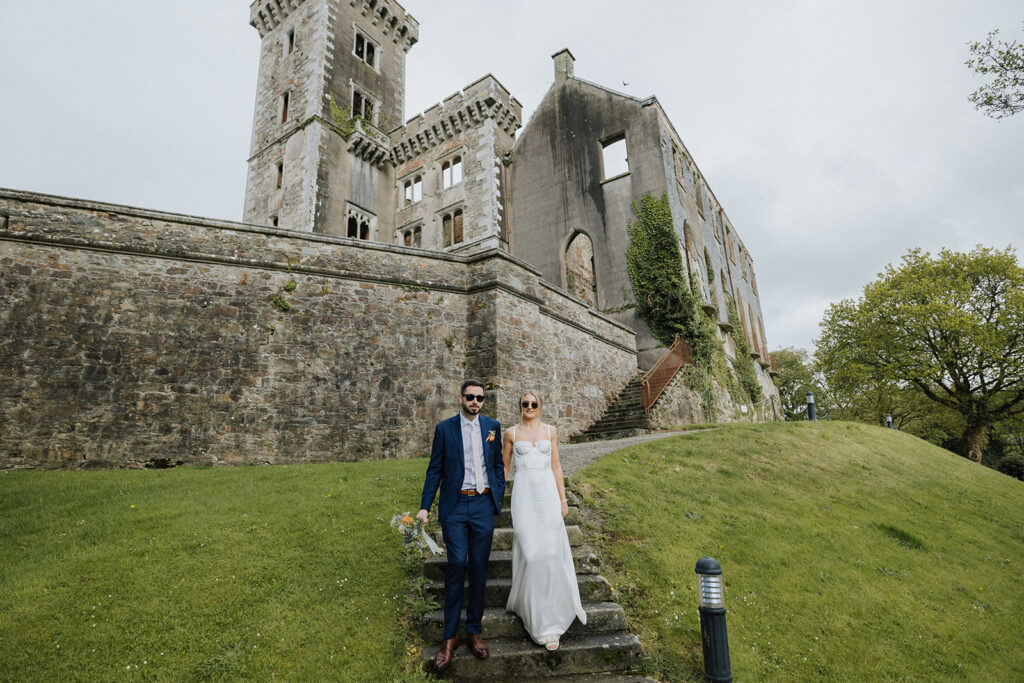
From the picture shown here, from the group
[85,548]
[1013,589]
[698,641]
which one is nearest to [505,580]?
[698,641]

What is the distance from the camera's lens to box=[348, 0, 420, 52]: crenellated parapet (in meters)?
29.5

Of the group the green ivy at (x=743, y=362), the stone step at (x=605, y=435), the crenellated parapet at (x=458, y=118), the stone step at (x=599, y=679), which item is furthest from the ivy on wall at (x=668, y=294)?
the stone step at (x=599, y=679)

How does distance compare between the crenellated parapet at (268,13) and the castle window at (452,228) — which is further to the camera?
the crenellated parapet at (268,13)

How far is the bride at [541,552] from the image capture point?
14.1 feet

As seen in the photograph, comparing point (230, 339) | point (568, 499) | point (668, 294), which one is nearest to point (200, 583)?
point (568, 499)

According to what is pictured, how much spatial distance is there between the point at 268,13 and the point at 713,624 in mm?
37087

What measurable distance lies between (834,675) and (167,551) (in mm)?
6753

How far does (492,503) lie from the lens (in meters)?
4.38

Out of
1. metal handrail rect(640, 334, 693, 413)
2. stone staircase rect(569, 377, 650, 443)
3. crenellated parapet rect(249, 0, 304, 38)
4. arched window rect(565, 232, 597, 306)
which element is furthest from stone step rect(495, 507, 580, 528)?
crenellated parapet rect(249, 0, 304, 38)

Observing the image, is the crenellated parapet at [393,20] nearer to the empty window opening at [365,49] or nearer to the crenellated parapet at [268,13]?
the empty window opening at [365,49]

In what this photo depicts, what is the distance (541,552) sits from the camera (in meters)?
4.33

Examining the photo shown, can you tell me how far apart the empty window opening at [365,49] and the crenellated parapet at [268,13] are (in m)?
3.55

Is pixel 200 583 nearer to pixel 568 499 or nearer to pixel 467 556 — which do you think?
pixel 467 556

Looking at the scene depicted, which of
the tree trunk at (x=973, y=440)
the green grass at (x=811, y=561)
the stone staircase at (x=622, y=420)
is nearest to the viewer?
the green grass at (x=811, y=561)
